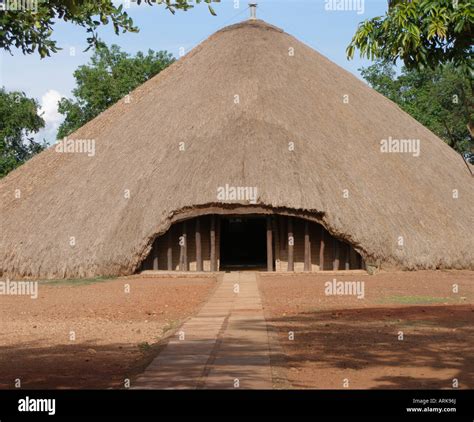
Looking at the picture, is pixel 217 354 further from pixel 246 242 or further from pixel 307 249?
pixel 246 242

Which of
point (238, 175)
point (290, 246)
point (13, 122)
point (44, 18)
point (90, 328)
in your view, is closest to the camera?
point (44, 18)

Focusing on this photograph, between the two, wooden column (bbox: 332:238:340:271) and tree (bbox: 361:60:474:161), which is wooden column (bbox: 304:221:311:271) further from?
tree (bbox: 361:60:474:161)

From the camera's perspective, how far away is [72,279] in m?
23.8

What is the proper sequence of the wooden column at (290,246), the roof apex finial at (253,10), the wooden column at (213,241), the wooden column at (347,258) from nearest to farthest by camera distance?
the wooden column at (213,241) → the wooden column at (290,246) → the wooden column at (347,258) → the roof apex finial at (253,10)

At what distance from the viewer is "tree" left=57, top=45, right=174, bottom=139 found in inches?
1850

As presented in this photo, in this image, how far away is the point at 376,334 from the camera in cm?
1202

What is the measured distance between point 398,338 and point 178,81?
21147mm

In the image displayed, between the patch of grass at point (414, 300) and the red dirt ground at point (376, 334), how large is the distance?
0.07 ft

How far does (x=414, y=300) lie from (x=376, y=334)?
559cm

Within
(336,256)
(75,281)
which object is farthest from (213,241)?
(75,281)

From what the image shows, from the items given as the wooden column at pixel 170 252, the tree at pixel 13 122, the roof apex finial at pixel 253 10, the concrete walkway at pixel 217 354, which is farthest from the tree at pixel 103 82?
the concrete walkway at pixel 217 354

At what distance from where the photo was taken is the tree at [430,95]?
4494 cm

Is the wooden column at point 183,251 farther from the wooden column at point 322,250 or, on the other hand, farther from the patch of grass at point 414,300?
the patch of grass at point 414,300
